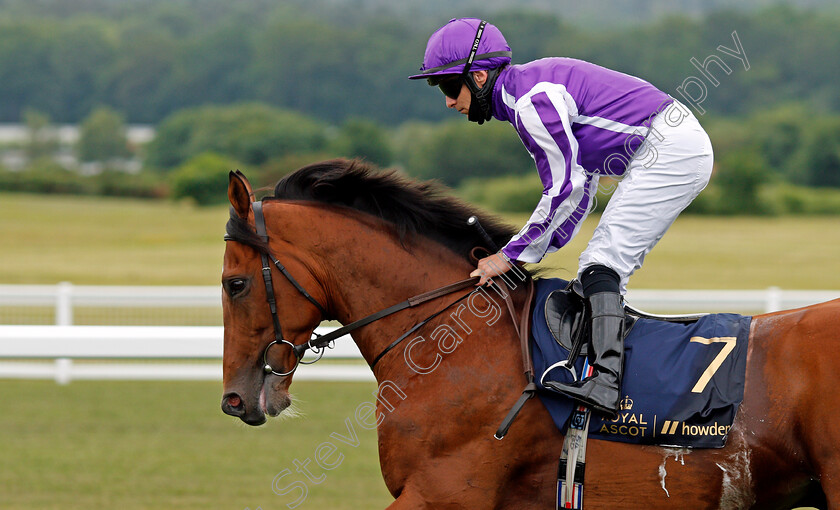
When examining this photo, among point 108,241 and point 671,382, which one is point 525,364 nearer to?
point 671,382

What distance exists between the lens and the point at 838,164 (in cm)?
3388

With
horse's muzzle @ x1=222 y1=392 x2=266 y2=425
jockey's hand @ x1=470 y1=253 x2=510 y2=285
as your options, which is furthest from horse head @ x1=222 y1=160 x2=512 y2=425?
jockey's hand @ x1=470 y1=253 x2=510 y2=285

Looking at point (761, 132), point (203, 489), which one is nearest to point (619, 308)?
point (203, 489)

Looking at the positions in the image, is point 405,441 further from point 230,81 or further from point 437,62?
point 230,81

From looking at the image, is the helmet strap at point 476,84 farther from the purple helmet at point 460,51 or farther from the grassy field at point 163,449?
the grassy field at point 163,449

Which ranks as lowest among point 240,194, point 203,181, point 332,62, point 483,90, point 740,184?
point 240,194

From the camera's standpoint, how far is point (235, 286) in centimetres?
287

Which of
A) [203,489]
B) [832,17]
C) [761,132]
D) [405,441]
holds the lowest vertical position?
[405,441]

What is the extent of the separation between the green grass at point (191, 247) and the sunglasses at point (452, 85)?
14.0 meters

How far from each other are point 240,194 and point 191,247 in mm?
21650

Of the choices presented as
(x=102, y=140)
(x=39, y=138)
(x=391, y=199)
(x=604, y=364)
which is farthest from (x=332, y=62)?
(x=604, y=364)

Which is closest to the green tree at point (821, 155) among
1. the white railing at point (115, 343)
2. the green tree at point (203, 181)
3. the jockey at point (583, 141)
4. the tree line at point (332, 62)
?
the tree line at point (332, 62)

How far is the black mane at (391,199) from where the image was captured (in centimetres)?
301

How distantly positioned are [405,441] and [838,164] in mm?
35165
